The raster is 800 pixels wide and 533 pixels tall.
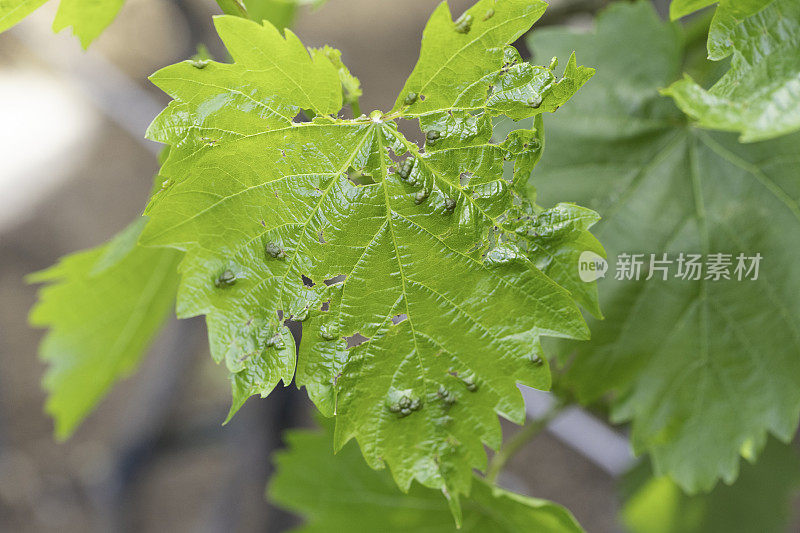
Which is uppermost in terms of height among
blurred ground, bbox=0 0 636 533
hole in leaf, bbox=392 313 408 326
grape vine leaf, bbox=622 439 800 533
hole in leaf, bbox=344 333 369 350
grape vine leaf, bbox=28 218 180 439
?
hole in leaf, bbox=344 333 369 350

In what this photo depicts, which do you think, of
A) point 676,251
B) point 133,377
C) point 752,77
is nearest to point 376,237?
point 752,77

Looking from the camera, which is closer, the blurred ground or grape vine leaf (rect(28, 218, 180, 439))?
grape vine leaf (rect(28, 218, 180, 439))

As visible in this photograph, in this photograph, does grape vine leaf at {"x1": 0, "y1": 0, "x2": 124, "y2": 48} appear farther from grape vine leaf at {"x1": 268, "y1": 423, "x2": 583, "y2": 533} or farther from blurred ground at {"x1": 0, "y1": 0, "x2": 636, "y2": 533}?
blurred ground at {"x1": 0, "y1": 0, "x2": 636, "y2": 533}

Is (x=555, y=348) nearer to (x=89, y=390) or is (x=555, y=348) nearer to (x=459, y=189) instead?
(x=459, y=189)

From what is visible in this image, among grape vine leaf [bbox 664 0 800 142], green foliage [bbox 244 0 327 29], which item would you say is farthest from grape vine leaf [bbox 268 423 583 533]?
green foliage [bbox 244 0 327 29]

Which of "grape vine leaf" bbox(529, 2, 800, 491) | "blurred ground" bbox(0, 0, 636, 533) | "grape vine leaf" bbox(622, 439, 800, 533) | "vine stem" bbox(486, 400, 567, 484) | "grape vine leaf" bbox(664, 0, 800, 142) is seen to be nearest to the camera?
"grape vine leaf" bbox(664, 0, 800, 142)

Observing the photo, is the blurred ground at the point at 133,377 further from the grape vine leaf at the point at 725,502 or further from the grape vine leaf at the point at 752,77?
the grape vine leaf at the point at 752,77

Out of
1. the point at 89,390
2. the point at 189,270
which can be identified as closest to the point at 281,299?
the point at 189,270

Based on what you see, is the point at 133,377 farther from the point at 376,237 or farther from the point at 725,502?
the point at 376,237
